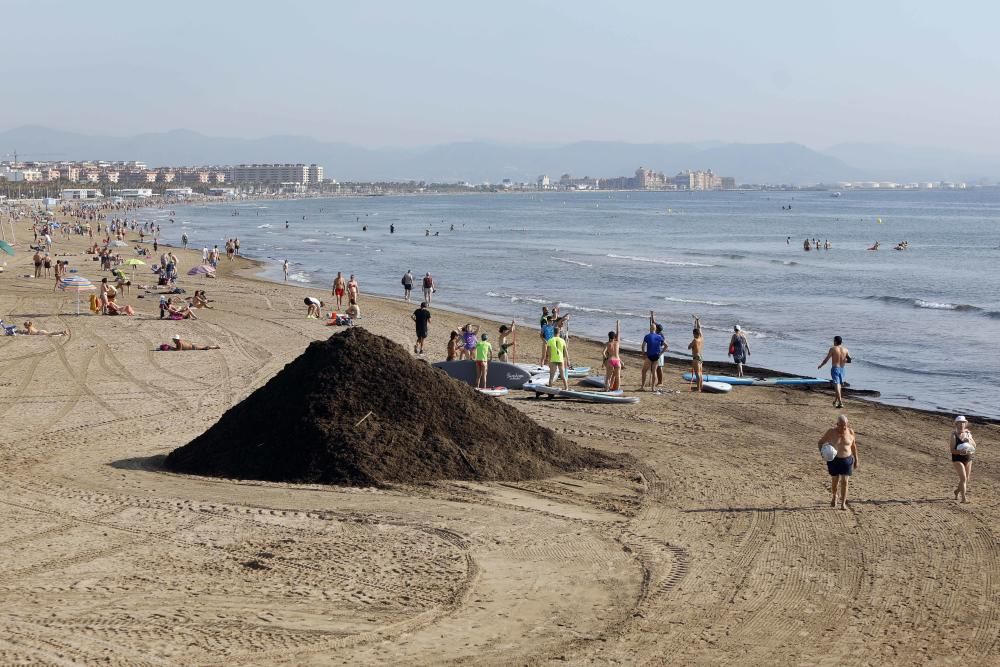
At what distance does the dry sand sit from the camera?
27.5 ft

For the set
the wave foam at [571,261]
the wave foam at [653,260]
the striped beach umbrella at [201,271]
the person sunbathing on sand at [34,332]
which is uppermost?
the wave foam at [653,260]

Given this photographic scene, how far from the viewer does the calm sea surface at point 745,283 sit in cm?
2736

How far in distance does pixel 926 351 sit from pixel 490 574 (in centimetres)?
2224

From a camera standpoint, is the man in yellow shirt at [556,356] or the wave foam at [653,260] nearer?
the man in yellow shirt at [556,356]

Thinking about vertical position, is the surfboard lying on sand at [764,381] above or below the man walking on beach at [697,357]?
below

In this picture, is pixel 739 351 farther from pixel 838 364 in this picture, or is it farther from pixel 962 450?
pixel 962 450

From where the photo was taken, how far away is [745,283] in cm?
4984

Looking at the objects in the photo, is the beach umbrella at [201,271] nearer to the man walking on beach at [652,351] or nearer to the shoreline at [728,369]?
the shoreline at [728,369]

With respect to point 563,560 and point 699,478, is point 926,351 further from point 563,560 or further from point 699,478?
point 563,560

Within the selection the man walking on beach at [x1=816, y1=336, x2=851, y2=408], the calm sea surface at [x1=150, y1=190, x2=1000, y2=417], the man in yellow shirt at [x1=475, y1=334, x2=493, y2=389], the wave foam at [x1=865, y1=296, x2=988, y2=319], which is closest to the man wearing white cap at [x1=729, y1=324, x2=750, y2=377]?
the man walking on beach at [x1=816, y1=336, x2=851, y2=408]

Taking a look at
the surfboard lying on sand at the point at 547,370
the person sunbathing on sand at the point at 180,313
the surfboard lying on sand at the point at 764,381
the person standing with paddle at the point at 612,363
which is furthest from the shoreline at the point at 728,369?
the person sunbathing on sand at the point at 180,313

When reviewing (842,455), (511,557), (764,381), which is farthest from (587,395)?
(511,557)

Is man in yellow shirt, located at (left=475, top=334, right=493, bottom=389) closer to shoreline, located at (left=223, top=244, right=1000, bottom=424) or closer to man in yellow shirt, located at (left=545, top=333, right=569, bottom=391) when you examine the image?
man in yellow shirt, located at (left=545, top=333, right=569, bottom=391)

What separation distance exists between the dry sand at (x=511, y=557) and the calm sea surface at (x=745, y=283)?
8940 millimetres
